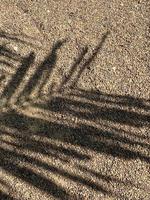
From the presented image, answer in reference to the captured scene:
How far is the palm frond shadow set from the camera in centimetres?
527

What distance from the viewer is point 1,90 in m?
5.90

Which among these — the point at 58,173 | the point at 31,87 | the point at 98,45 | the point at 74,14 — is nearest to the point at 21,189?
the point at 58,173

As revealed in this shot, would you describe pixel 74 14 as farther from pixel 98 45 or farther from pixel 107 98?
pixel 107 98

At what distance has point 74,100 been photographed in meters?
5.75

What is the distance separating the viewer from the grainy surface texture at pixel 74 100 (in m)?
5.22

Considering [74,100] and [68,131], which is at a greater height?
[74,100]

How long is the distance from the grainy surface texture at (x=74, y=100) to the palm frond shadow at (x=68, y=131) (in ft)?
0.04

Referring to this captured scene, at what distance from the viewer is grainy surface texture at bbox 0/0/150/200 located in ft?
17.1

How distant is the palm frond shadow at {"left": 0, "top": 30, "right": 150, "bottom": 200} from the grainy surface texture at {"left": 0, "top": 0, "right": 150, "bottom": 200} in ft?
0.04

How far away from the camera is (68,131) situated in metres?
5.53

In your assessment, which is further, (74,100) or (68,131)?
(74,100)

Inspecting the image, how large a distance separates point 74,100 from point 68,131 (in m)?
0.44

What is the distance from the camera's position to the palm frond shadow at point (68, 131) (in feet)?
17.3

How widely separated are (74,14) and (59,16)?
8.5 inches
